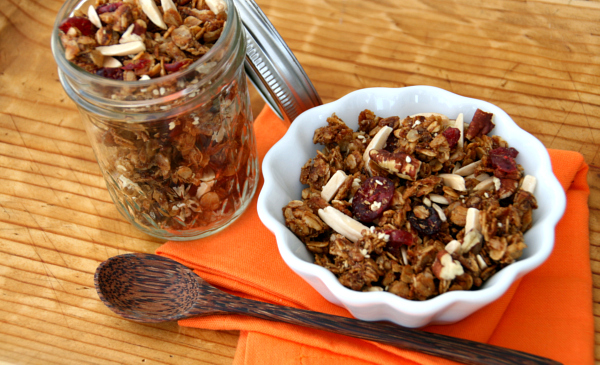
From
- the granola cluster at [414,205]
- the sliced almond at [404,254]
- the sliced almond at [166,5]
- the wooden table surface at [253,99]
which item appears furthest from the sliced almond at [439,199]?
the sliced almond at [166,5]

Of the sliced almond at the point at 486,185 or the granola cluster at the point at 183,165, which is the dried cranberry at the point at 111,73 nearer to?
the granola cluster at the point at 183,165

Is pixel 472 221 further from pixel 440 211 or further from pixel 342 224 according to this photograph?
pixel 342 224

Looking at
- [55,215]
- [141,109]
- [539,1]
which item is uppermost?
[141,109]

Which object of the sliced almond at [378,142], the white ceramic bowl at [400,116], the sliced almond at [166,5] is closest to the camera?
the white ceramic bowl at [400,116]

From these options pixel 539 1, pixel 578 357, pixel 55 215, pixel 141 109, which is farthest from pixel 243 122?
pixel 539 1

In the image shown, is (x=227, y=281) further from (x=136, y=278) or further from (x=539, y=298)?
(x=539, y=298)

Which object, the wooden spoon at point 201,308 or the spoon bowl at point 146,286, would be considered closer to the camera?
the wooden spoon at point 201,308

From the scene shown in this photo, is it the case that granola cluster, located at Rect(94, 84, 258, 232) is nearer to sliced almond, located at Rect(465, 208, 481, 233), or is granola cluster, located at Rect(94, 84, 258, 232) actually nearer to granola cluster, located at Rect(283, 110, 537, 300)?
granola cluster, located at Rect(283, 110, 537, 300)
